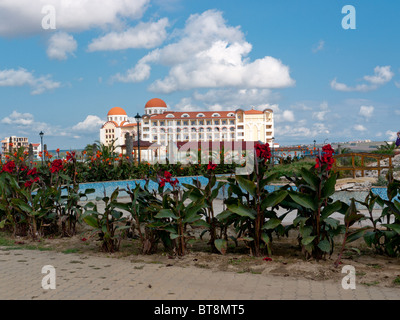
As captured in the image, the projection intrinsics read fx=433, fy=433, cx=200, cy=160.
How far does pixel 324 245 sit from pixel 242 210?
99cm

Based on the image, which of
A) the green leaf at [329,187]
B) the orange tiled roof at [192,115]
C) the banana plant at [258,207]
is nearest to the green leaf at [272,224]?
the banana plant at [258,207]

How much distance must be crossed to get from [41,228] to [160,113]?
93.6 metres

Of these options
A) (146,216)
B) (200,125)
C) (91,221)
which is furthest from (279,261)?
(200,125)

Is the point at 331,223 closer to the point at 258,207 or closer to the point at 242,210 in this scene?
the point at 258,207

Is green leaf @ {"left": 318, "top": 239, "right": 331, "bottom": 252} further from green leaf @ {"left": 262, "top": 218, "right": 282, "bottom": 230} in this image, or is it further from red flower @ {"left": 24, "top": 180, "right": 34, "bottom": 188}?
red flower @ {"left": 24, "top": 180, "right": 34, "bottom": 188}

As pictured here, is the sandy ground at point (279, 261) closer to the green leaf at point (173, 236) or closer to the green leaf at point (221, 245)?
the green leaf at point (221, 245)

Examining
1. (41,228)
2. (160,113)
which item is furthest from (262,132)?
(41,228)

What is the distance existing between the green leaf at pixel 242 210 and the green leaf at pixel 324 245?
0.80 m

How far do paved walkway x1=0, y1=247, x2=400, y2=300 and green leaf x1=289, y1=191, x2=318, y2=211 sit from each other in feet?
2.79

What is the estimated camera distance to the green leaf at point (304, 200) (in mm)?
4809

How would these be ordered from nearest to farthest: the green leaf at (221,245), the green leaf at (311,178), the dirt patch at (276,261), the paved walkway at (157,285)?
the paved walkway at (157,285) → the dirt patch at (276,261) → the green leaf at (311,178) → the green leaf at (221,245)

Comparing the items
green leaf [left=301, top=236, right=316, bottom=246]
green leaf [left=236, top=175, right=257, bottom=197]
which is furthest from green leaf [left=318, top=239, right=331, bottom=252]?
green leaf [left=236, top=175, right=257, bottom=197]

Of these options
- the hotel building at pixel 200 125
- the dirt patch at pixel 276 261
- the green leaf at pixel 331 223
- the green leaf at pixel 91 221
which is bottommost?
the dirt patch at pixel 276 261

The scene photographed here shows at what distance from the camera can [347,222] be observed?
15.6 ft
